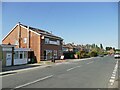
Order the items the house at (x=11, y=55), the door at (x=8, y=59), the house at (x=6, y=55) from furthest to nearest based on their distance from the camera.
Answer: the door at (x=8, y=59) < the house at (x=11, y=55) < the house at (x=6, y=55)

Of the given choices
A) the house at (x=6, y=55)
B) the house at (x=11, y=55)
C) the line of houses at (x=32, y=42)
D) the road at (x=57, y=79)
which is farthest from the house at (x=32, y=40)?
the road at (x=57, y=79)

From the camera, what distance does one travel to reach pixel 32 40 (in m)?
52.7

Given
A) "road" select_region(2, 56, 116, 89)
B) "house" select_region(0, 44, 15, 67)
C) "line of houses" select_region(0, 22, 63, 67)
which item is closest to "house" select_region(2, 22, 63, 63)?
"line of houses" select_region(0, 22, 63, 67)

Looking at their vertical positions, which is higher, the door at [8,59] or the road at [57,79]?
the door at [8,59]

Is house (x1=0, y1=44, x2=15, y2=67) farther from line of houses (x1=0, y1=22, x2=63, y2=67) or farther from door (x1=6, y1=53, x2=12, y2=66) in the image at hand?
line of houses (x1=0, y1=22, x2=63, y2=67)

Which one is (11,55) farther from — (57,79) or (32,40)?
(57,79)

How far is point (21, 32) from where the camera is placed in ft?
178

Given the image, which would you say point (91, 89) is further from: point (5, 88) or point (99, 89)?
point (5, 88)

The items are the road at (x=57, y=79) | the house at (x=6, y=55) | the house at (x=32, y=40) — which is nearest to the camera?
the road at (x=57, y=79)

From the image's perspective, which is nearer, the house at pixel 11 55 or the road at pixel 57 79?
the road at pixel 57 79

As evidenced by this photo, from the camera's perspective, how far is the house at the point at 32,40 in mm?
51713

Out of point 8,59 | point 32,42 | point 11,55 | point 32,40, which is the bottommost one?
point 8,59

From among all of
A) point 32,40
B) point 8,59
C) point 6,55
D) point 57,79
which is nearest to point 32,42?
point 32,40

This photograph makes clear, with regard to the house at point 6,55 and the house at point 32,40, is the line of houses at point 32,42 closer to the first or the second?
the house at point 32,40
